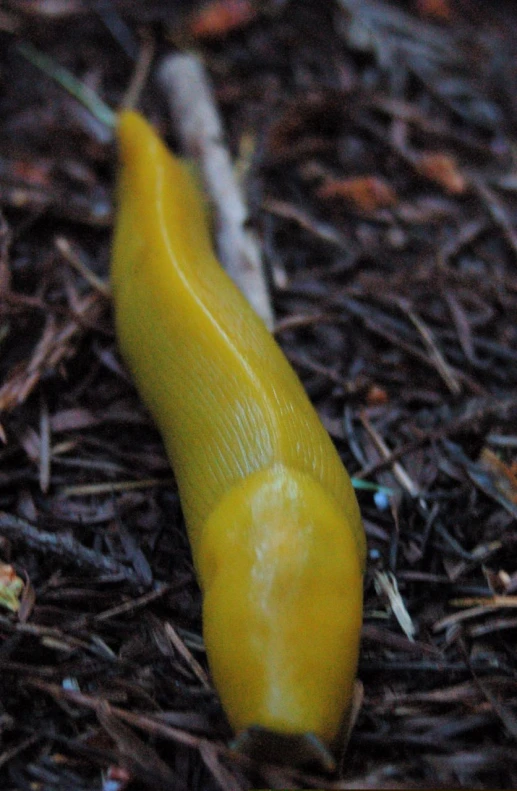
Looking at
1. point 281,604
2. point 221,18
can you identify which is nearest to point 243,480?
point 281,604

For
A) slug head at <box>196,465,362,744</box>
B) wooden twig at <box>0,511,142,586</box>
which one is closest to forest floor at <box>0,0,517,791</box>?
wooden twig at <box>0,511,142,586</box>

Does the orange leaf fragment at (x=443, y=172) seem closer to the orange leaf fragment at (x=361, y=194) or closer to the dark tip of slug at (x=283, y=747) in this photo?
the orange leaf fragment at (x=361, y=194)

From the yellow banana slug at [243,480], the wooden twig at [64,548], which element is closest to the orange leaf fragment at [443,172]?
the yellow banana slug at [243,480]

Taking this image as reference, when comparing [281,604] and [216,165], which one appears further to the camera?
[216,165]

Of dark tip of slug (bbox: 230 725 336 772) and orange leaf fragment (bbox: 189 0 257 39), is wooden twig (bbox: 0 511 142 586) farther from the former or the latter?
orange leaf fragment (bbox: 189 0 257 39)

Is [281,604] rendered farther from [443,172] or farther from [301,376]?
[443,172]
